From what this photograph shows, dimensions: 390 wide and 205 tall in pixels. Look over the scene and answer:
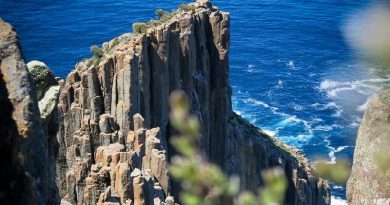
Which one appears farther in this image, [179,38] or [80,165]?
[179,38]

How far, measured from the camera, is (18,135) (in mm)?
11375

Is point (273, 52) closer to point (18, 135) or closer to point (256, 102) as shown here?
point (256, 102)

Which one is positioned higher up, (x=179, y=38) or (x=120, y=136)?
(x=179, y=38)

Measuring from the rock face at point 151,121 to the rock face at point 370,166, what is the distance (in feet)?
73.8

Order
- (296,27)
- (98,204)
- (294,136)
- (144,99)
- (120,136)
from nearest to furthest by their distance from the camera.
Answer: (98,204)
(120,136)
(144,99)
(294,136)
(296,27)

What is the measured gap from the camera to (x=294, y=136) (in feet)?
388

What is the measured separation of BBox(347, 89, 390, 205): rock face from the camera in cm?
1077

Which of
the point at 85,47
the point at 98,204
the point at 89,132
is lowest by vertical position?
the point at 98,204

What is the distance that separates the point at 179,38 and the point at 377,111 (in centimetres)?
5552

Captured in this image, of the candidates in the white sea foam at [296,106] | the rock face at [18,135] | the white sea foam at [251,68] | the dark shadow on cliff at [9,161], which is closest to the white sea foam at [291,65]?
the white sea foam at [251,68]

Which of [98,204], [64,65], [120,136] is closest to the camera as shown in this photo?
[98,204]

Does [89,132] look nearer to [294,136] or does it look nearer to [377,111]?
[377,111]

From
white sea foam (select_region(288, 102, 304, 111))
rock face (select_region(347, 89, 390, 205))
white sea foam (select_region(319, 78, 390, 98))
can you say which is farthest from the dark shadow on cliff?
white sea foam (select_region(319, 78, 390, 98))

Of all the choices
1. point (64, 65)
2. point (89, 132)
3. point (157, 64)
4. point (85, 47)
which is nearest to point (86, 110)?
point (89, 132)
